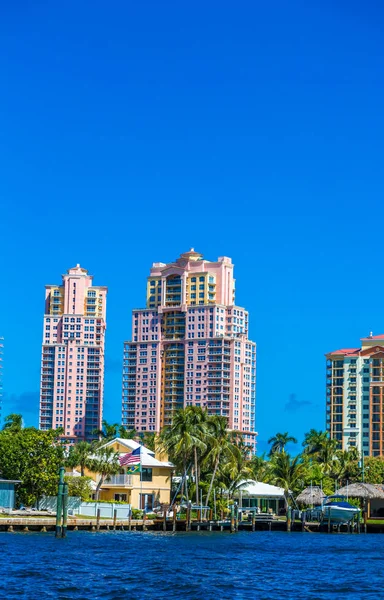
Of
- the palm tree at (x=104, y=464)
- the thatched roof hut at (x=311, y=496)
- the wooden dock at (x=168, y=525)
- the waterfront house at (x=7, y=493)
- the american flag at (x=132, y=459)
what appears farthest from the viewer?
the thatched roof hut at (x=311, y=496)

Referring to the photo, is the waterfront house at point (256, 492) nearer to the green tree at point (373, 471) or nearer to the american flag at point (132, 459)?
the american flag at point (132, 459)

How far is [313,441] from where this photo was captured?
644 feet

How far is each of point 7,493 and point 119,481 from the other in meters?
23.2

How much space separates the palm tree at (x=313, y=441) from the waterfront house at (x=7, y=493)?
105 m

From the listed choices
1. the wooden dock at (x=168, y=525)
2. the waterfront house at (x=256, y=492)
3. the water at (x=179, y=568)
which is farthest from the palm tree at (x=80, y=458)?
the waterfront house at (x=256, y=492)

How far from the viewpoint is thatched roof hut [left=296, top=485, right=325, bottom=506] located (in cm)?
12862

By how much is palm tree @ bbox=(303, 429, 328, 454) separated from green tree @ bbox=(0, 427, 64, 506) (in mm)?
101187

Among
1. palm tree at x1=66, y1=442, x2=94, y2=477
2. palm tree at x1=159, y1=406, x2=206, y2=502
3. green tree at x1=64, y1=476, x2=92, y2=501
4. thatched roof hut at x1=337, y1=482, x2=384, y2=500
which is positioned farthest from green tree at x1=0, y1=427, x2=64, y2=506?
thatched roof hut at x1=337, y1=482, x2=384, y2=500

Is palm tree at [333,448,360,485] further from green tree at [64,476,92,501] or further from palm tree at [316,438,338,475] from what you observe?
green tree at [64,476,92,501]

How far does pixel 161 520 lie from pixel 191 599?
52346 mm

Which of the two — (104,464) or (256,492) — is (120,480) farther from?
(256,492)

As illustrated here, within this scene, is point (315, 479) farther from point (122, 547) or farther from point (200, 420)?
point (122, 547)

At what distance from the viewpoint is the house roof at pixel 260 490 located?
13150cm

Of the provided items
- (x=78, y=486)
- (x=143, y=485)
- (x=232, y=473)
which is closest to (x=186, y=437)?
(x=143, y=485)
